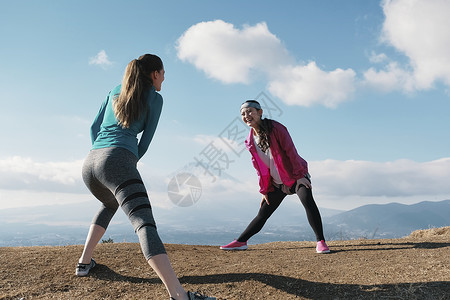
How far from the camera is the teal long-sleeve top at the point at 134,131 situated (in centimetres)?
330

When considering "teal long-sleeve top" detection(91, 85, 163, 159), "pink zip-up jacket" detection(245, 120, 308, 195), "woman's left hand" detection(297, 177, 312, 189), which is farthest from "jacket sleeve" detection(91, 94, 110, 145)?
"woman's left hand" detection(297, 177, 312, 189)

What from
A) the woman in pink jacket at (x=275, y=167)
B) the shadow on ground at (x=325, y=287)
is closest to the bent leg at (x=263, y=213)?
the woman in pink jacket at (x=275, y=167)

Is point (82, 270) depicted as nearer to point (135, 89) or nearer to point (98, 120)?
point (98, 120)

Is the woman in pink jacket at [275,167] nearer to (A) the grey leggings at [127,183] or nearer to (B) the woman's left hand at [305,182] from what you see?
(B) the woman's left hand at [305,182]

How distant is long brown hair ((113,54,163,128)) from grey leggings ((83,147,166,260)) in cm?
35

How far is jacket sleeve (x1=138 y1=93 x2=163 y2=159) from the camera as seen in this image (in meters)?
3.40

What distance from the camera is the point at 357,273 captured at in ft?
13.1

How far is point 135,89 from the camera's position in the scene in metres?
3.36

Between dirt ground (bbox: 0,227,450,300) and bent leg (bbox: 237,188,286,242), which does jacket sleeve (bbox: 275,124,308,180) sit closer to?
bent leg (bbox: 237,188,286,242)

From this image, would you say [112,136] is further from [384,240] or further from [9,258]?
[384,240]

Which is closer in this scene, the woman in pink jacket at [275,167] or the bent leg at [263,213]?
the woman in pink jacket at [275,167]

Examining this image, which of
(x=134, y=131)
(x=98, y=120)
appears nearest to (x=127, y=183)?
(x=134, y=131)

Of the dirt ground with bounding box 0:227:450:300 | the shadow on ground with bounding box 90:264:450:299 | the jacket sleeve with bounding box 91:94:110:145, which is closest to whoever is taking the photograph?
the shadow on ground with bounding box 90:264:450:299

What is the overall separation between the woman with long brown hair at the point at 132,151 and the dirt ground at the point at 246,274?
98 centimetres
